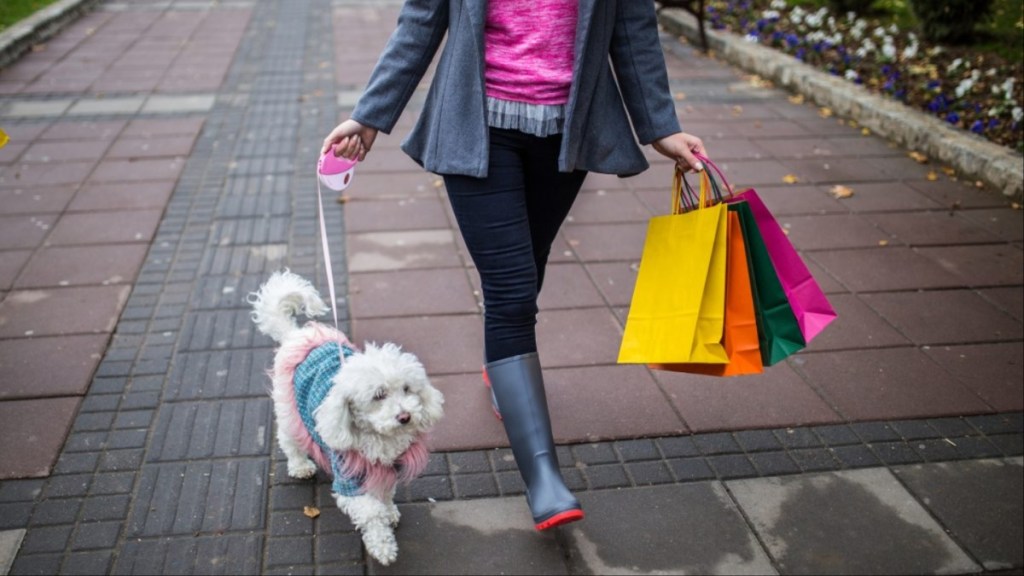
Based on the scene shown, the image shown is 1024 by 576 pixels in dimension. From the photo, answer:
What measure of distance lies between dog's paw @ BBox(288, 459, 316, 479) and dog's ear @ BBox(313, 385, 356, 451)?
63 centimetres

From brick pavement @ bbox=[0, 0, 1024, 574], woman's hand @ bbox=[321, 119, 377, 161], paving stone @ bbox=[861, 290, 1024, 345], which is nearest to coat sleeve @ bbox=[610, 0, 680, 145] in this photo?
woman's hand @ bbox=[321, 119, 377, 161]

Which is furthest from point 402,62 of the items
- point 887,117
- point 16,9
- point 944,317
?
point 16,9

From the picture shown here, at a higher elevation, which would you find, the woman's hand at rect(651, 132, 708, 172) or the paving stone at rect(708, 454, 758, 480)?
the woman's hand at rect(651, 132, 708, 172)

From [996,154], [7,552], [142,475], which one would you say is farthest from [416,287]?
[996,154]

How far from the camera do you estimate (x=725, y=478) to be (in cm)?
304

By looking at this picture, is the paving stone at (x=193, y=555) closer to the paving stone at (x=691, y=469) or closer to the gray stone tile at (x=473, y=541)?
the gray stone tile at (x=473, y=541)

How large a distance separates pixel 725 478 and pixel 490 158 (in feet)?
4.75

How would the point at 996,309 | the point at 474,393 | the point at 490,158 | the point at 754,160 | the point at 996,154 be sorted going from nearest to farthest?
the point at 490,158
the point at 474,393
the point at 996,309
the point at 996,154
the point at 754,160

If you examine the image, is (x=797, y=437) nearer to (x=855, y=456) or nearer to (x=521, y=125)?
(x=855, y=456)

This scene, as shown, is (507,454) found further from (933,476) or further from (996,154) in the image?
(996,154)

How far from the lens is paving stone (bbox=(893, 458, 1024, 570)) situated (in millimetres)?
2754

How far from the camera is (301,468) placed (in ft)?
9.52

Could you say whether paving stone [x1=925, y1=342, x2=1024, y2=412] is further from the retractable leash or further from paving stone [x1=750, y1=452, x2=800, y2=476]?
→ the retractable leash

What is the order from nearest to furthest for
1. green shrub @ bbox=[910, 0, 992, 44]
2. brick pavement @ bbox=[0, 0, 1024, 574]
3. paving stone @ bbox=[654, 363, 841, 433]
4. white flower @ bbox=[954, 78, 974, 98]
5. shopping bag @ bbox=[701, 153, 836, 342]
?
shopping bag @ bbox=[701, 153, 836, 342]
brick pavement @ bbox=[0, 0, 1024, 574]
paving stone @ bbox=[654, 363, 841, 433]
white flower @ bbox=[954, 78, 974, 98]
green shrub @ bbox=[910, 0, 992, 44]
